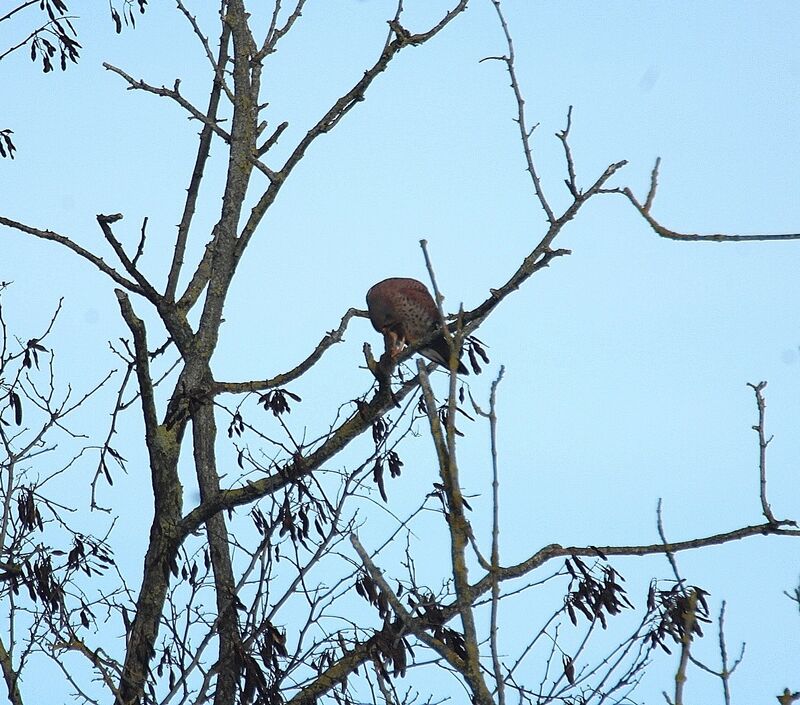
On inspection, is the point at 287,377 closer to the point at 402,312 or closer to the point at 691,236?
the point at 402,312

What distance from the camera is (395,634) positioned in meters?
3.94

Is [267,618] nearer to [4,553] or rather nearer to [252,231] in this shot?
[4,553]

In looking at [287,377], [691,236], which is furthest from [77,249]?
[691,236]

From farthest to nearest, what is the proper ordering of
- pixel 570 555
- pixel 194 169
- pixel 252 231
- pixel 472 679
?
pixel 194 169 < pixel 252 231 < pixel 570 555 < pixel 472 679

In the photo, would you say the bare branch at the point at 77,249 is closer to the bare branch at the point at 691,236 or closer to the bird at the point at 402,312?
the bird at the point at 402,312

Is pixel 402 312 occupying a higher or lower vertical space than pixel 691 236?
higher

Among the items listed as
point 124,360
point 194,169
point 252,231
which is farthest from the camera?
point 194,169

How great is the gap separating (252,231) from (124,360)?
46.1 inches

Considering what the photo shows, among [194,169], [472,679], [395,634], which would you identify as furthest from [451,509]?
[194,169]

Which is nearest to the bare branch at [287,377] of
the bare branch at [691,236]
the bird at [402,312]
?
the bird at [402,312]

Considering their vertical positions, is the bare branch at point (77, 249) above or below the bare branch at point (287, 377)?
above

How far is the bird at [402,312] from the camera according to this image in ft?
19.8

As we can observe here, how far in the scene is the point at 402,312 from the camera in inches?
238

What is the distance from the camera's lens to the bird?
19.8 feet
